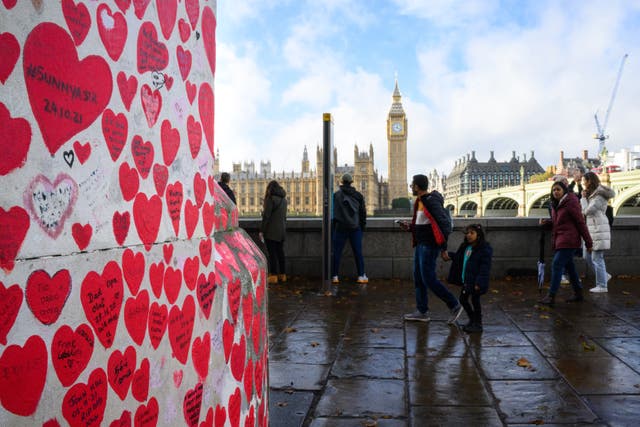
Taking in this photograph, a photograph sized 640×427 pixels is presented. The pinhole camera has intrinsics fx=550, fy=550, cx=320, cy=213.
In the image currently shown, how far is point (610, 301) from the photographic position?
6.95m

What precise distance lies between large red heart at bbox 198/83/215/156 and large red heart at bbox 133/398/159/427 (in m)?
0.72

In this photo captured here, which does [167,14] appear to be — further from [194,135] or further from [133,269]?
[133,269]

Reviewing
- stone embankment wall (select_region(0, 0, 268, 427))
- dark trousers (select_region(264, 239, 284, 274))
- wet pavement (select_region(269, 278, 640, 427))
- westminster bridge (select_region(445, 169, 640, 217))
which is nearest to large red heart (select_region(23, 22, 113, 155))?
stone embankment wall (select_region(0, 0, 268, 427))

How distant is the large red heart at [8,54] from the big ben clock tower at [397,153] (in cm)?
12649

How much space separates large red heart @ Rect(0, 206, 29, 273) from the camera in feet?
2.67

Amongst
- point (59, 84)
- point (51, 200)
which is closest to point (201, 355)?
point (51, 200)

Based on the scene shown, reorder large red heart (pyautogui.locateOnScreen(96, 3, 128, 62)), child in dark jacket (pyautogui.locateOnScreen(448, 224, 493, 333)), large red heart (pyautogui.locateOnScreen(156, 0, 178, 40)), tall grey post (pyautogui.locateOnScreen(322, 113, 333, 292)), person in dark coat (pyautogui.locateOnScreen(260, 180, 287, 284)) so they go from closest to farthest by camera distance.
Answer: large red heart (pyautogui.locateOnScreen(96, 3, 128, 62))
large red heart (pyautogui.locateOnScreen(156, 0, 178, 40))
child in dark jacket (pyautogui.locateOnScreen(448, 224, 493, 333))
tall grey post (pyautogui.locateOnScreen(322, 113, 333, 292))
person in dark coat (pyautogui.locateOnScreen(260, 180, 287, 284))

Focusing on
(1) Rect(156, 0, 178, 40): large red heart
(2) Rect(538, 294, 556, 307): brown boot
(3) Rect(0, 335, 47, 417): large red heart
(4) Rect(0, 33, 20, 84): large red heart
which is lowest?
(2) Rect(538, 294, 556, 307): brown boot

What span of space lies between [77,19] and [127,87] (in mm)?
199

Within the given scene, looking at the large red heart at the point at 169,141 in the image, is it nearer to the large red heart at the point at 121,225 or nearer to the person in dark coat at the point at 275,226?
the large red heart at the point at 121,225

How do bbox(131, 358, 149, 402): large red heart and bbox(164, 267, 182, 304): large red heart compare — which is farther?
bbox(164, 267, 182, 304): large red heart

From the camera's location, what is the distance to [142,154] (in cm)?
121

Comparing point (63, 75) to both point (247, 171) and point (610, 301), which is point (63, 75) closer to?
point (610, 301)

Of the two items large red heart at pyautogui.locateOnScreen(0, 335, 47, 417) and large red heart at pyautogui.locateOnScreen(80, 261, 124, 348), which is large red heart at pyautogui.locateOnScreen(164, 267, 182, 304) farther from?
large red heart at pyautogui.locateOnScreen(0, 335, 47, 417)
